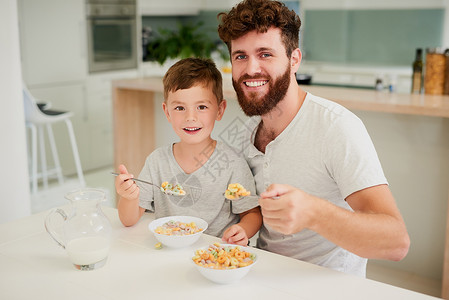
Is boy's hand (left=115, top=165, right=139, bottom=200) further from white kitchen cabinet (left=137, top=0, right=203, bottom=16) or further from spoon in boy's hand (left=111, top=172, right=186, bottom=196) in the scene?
white kitchen cabinet (left=137, top=0, right=203, bottom=16)

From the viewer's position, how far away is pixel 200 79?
5.64ft

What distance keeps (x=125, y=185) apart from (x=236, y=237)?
1.22 ft

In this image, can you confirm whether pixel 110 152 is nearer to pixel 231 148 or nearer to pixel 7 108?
pixel 7 108

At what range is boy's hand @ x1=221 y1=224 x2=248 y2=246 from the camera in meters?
1.53

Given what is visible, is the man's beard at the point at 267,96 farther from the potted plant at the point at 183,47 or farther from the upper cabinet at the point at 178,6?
the upper cabinet at the point at 178,6

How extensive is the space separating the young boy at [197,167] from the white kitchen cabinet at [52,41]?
10.4ft

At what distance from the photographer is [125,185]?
5.11 feet

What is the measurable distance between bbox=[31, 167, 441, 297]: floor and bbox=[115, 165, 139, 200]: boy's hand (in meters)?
0.37

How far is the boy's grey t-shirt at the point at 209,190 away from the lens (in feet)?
5.70

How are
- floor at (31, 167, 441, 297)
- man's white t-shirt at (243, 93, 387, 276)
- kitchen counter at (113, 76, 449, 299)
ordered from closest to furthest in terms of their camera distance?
man's white t-shirt at (243, 93, 387, 276), floor at (31, 167, 441, 297), kitchen counter at (113, 76, 449, 299)

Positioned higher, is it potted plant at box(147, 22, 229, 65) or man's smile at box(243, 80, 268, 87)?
potted plant at box(147, 22, 229, 65)

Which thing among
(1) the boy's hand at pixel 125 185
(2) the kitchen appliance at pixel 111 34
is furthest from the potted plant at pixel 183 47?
(1) the boy's hand at pixel 125 185

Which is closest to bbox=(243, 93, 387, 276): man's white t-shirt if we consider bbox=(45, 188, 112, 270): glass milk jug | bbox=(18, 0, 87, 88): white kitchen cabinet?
bbox=(45, 188, 112, 270): glass milk jug

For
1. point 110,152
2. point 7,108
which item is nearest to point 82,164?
point 110,152
